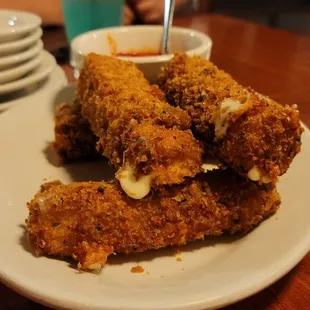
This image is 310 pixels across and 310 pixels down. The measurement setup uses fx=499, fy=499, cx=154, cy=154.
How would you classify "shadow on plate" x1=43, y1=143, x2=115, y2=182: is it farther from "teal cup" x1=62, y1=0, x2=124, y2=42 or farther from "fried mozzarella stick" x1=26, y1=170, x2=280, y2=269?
"teal cup" x1=62, y1=0, x2=124, y2=42

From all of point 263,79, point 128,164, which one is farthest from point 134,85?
point 263,79

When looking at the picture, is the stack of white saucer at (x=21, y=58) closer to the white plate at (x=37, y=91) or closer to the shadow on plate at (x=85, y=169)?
the white plate at (x=37, y=91)

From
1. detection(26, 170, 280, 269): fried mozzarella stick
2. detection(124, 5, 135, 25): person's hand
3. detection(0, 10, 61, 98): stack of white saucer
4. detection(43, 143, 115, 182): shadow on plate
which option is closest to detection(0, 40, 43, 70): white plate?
detection(0, 10, 61, 98): stack of white saucer

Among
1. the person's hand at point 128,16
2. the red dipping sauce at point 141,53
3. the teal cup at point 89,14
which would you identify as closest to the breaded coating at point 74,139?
the red dipping sauce at point 141,53

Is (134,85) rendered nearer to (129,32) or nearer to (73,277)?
(73,277)

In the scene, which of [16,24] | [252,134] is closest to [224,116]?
[252,134]

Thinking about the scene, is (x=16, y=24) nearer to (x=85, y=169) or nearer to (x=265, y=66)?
(x=85, y=169)
